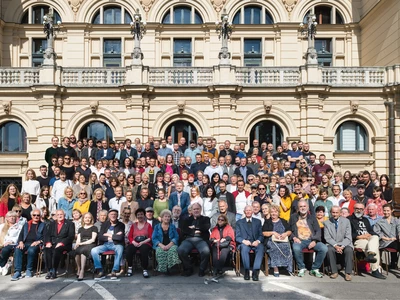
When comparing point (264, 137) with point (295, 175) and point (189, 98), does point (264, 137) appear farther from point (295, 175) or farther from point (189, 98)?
point (295, 175)

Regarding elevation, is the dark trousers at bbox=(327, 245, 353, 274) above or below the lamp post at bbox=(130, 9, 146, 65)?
below

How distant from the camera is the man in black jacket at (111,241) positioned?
8.09 metres

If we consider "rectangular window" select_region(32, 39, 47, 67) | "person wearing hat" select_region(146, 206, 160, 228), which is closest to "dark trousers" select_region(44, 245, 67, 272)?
"person wearing hat" select_region(146, 206, 160, 228)

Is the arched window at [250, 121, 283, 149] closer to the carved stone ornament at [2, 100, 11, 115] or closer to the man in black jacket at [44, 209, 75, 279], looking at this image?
the man in black jacket at [44, 209, 75, 279]

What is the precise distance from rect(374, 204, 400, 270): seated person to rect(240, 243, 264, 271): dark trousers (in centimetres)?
290

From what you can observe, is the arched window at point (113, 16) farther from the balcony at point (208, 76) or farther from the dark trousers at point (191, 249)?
the dark trousers at point (191, 249)

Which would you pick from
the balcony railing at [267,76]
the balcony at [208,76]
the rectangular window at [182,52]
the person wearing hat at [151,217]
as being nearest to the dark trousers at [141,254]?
the person wearing hat at [151,217]

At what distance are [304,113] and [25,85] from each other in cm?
1287

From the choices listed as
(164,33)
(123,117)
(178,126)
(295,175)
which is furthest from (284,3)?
(295,175)

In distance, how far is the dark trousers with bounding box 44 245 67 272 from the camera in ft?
26.5

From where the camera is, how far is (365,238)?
8.49 meters

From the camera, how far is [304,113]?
17.1 metres

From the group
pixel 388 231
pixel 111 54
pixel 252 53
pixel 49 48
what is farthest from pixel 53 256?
pixel 252 53

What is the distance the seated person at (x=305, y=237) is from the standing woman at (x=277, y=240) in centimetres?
18
